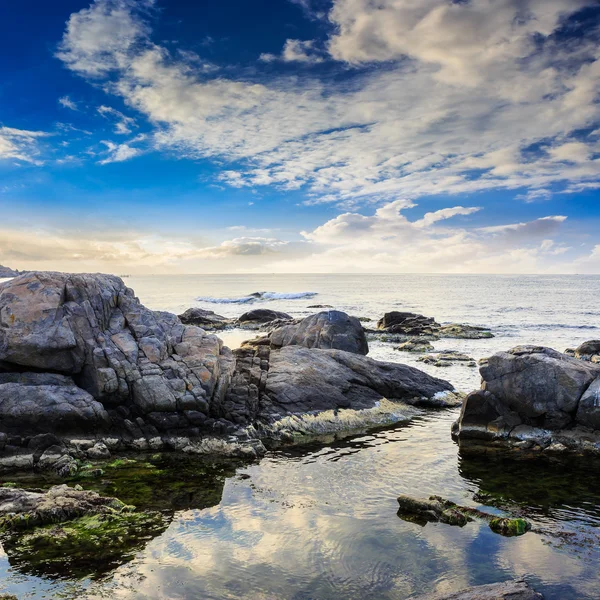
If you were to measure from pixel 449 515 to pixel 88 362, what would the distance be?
14.2 m

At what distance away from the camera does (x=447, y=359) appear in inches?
1455

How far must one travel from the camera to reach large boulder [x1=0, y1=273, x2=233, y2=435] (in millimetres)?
18234

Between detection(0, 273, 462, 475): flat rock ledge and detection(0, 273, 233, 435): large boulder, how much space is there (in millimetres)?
39

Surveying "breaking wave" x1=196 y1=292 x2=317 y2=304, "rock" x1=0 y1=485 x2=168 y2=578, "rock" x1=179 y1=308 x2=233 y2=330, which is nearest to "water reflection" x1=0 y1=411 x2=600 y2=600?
"rock" x1=0 y1=485 x2=168 y2=578

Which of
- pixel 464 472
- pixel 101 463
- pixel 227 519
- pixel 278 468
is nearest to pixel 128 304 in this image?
pixel 101 463

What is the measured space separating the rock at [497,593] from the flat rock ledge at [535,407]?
406 inches

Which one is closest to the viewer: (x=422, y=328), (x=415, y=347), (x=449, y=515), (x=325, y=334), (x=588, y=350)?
(x=449, y=515)

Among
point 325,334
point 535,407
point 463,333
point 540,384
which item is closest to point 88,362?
point 325,334

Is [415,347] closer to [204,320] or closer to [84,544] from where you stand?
[204,320]

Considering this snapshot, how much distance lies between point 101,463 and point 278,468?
6013 millimetres

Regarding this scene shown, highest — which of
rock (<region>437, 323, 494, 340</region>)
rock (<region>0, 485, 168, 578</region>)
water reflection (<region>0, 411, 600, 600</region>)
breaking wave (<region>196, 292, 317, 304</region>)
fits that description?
breaking wave (<region>196, 292, 317, 304</region>)

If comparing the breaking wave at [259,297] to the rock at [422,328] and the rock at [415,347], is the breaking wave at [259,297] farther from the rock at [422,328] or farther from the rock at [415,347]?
the rock at [415,347]

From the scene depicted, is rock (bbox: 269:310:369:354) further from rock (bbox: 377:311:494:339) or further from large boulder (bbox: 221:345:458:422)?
rock (bbox: 377:311:494:339)

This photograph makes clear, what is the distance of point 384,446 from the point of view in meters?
19.1
